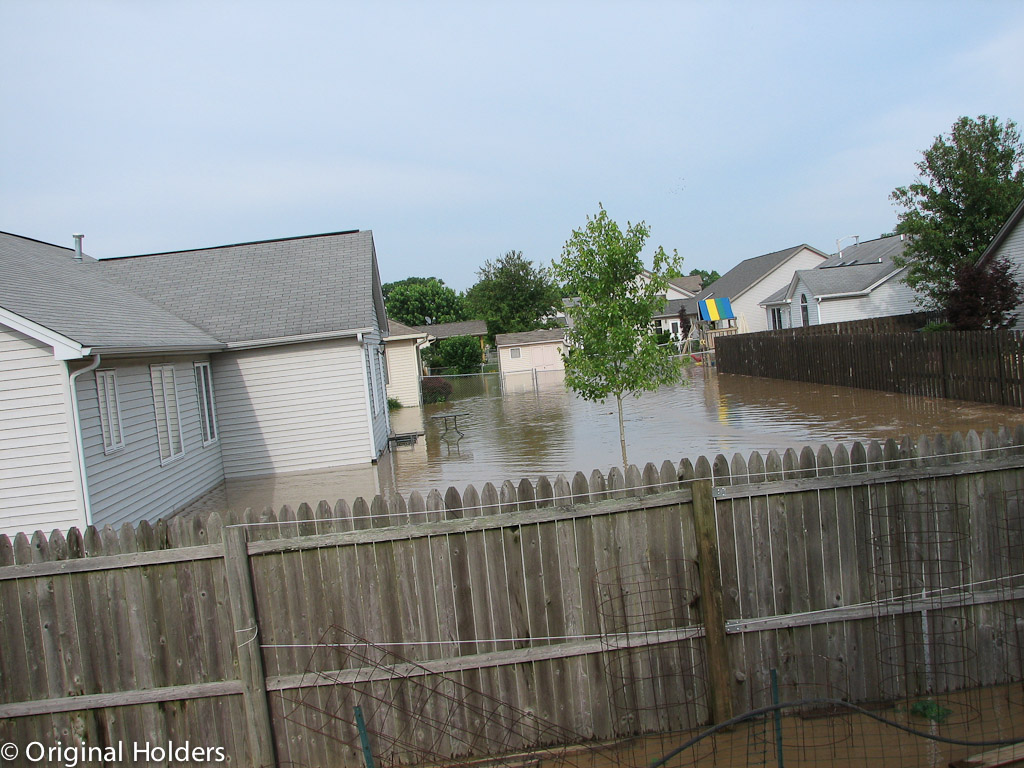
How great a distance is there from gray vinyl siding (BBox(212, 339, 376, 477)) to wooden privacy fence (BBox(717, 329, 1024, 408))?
1406cm

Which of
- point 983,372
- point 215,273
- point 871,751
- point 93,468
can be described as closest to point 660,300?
point 983,372

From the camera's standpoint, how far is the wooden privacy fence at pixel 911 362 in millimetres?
17078

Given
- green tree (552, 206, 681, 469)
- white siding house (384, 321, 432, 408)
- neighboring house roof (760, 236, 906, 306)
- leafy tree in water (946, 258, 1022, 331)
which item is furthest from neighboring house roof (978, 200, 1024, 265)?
white siding house (384, 321, 432, 408)

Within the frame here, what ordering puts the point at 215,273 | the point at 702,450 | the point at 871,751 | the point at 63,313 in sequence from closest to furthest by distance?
1. the point at 871,751
2. the point at 63,313
3. the point at 702,450
4. the point at 215,273

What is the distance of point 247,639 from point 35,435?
714cm

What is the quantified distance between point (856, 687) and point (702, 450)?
10.8 metres

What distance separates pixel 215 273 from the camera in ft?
67.5

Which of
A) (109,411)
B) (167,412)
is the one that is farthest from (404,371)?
(109,411)

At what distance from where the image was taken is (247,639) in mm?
4871

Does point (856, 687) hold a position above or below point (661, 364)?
below

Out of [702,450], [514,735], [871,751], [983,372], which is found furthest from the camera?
[983,372]

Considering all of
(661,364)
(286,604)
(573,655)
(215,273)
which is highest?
(215,273)

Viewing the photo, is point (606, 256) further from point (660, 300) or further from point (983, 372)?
point (983, 372)

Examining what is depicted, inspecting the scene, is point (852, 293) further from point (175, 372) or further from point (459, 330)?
point (459, 330)
